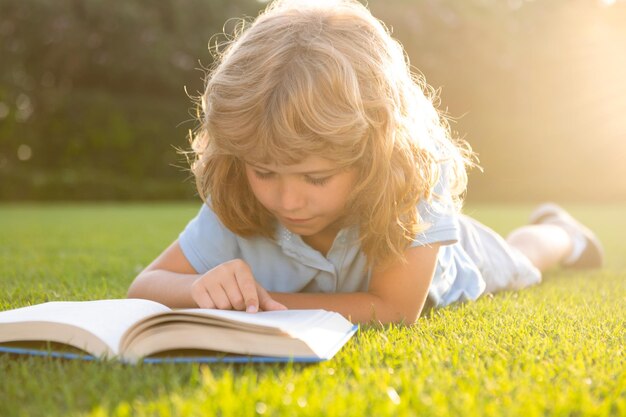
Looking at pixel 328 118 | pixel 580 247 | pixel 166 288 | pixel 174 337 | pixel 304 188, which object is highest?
pixel 328 118

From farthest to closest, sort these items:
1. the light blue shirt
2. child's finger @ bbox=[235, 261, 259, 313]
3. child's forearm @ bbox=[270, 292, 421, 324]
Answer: the light blue shirt → child's forearm @ bbox=[270, 292, 421, 324] → child's finger @ bbox=[235, 261, 259, 313]

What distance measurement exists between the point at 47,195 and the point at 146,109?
10.5 ft

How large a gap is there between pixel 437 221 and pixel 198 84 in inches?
700

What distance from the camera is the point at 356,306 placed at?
83.1 inches

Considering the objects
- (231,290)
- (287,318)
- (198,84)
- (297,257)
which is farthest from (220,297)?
(198,84)

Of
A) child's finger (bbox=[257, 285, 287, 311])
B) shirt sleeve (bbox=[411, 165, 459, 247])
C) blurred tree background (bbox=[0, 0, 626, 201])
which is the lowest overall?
Result: blurred tree background (bbox=[0, 0, 626, 201])

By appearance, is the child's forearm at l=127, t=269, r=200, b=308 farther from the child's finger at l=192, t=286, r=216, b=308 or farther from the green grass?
the green grass

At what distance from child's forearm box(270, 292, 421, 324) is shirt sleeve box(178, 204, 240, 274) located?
403mm

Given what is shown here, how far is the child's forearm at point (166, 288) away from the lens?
2.20 m

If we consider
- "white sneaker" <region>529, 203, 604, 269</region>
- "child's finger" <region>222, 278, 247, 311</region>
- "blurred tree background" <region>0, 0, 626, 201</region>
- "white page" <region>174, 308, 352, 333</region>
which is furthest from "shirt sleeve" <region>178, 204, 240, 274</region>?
"blurred tree background" <region>0, 0, 626, 201</region>

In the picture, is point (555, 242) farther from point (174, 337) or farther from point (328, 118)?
point (174, 337)

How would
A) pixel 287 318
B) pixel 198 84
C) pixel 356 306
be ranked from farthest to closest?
pixel 198 84 → pixel 356 306 → pixel 287 318

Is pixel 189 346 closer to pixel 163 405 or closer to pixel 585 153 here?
pixel 163 405

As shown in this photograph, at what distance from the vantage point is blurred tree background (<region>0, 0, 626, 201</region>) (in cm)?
1547
